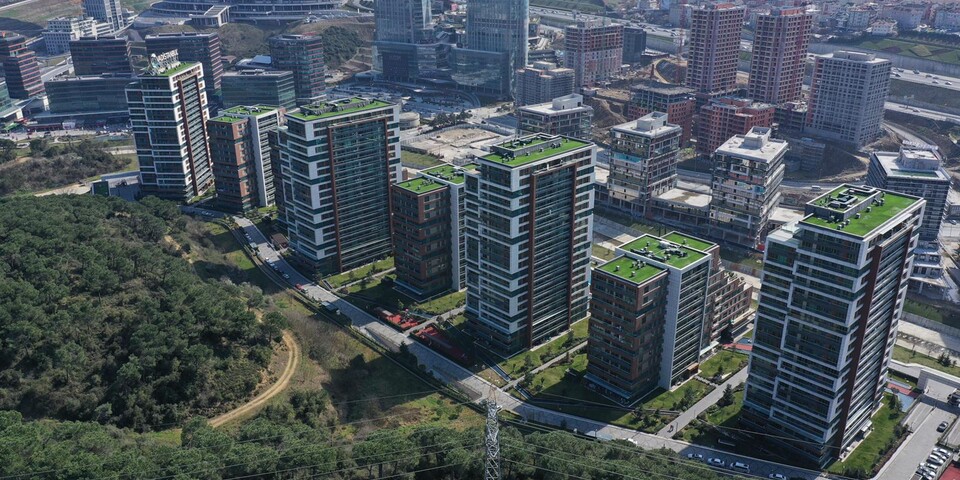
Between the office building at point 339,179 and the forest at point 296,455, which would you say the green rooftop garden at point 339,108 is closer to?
the office building at point 339,179

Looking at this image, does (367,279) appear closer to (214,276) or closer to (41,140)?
(214,276)

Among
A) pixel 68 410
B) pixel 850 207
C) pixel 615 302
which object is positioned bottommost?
pixel 68 410

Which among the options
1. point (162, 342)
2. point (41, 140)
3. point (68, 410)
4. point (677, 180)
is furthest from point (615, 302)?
point (41, 140)

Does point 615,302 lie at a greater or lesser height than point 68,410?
greater

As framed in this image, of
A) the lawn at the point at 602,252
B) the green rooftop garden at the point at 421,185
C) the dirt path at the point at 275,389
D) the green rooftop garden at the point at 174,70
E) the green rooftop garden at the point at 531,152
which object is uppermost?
the green rooftop garden at the point at 174,70

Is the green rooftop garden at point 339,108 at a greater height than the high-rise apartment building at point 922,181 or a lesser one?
greater

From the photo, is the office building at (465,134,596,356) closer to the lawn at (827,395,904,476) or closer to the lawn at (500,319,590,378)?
the lawn at (500,319,590,378)

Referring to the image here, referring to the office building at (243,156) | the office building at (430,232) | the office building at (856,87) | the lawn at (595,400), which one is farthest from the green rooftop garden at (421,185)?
the office building at (856,87)
